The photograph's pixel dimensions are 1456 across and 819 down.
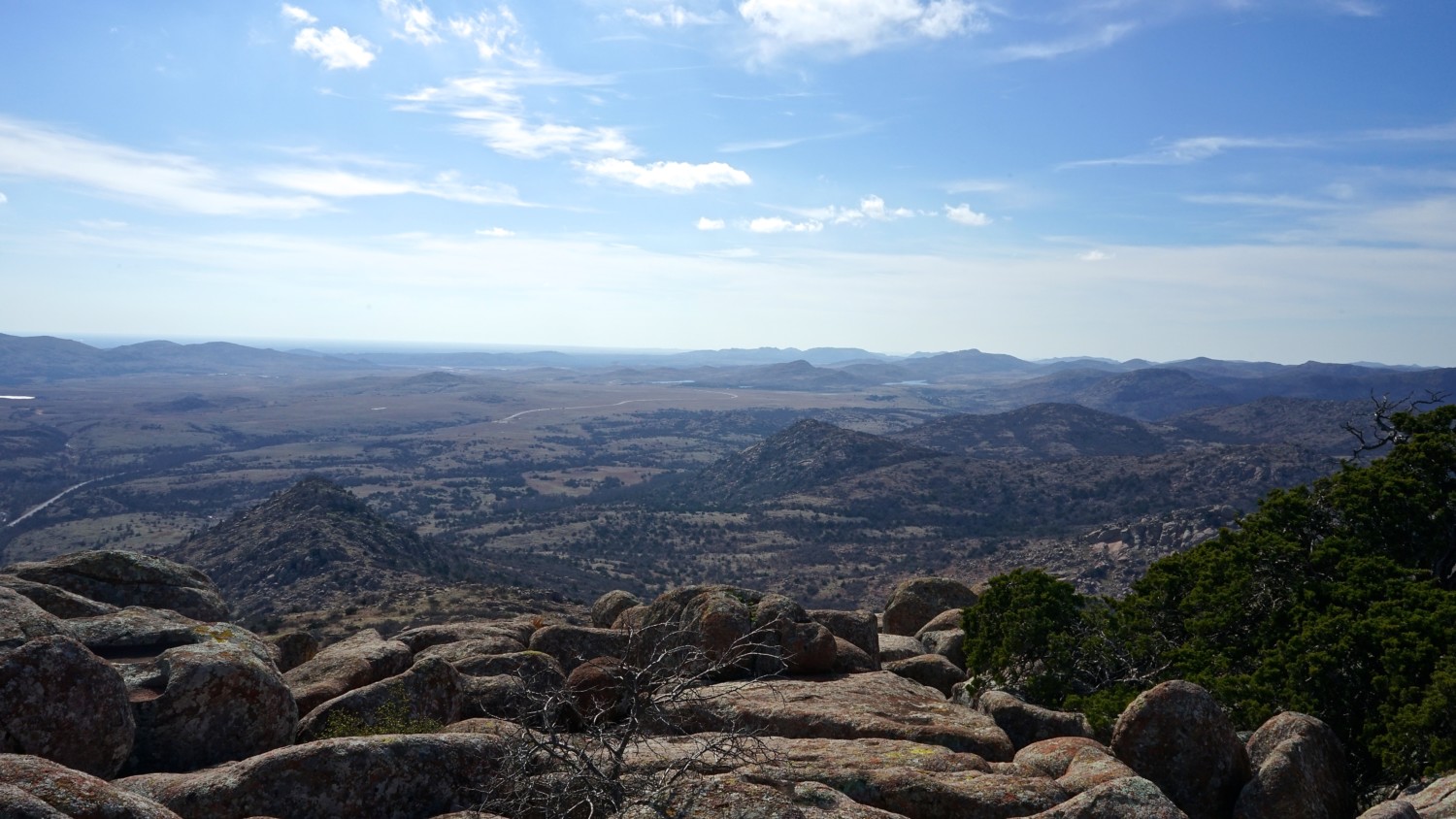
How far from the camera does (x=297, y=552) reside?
65750 mm

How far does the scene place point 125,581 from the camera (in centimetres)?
1888

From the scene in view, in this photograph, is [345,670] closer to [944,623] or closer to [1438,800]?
[1438,800]

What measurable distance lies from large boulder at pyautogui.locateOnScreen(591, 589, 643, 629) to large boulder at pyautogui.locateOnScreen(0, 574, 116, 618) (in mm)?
12050

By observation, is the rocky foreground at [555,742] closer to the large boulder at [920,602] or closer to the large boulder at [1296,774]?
the large boulder at [1296,774]

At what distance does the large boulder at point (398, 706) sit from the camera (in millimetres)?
12634

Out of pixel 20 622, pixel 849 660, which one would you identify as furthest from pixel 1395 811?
pixel 20 622

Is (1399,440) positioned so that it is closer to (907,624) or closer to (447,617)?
(907,624)

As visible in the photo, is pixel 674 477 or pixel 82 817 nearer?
pixel 82 817

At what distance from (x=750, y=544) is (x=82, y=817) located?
90441 mm

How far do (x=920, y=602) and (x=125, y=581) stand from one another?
2294cm

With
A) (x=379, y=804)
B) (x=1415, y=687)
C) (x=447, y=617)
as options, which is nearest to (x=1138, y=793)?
(x=1415, y=687)

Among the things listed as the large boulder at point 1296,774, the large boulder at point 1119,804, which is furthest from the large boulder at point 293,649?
the large boulder at point 1296,774

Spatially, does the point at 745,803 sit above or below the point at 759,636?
above

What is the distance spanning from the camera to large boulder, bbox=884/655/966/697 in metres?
19.7
